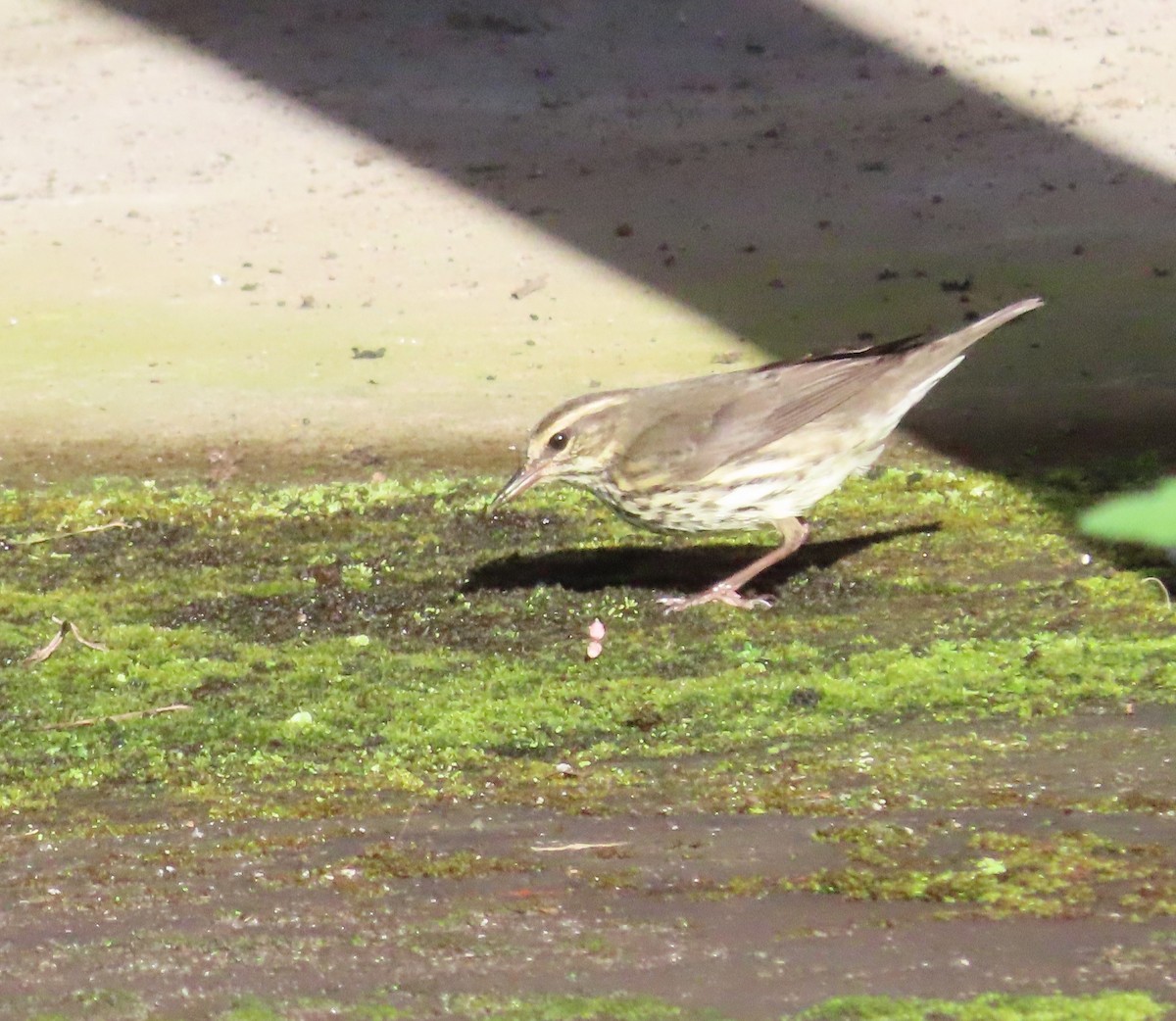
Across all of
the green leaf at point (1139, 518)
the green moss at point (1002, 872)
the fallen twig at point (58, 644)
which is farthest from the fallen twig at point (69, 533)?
the green moss at point (1002, 872)

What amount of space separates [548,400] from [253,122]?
3.63 metres

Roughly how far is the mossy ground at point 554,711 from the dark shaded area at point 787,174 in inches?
40.8

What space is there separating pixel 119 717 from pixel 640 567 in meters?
1.79

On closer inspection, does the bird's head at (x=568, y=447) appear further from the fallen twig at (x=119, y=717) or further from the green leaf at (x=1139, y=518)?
the green leaf at (x=1139, y=518)

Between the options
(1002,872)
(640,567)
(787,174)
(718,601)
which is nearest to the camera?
(1002,872)

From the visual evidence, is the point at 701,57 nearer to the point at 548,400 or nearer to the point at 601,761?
the point at 548,400

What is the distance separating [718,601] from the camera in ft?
17.7

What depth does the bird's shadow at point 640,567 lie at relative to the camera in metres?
5.56

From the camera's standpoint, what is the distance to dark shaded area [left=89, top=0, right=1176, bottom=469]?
22.8 ft

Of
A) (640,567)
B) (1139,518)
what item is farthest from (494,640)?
(1139,518)

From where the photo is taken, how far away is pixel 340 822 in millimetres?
3984

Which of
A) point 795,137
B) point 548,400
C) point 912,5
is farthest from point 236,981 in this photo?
point 912,5

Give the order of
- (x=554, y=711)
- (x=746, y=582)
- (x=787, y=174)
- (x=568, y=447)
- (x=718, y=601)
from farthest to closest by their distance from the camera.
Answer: (x=787, y=174), (x=746, y=582), (x=568, y=447), (x=718, y=601), (x=554, y=711)

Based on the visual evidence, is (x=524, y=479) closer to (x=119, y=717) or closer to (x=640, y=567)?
(x=640, y=567)
